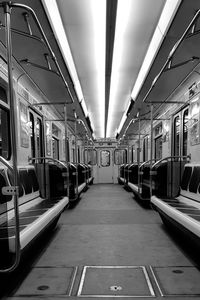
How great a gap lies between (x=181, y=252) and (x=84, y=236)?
1295mm

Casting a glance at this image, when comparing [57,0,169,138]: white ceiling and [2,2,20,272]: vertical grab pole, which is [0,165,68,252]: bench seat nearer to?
[2,2,20,272]: vertical grab pole

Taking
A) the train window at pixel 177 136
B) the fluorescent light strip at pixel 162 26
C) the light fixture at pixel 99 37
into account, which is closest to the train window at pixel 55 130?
the light fixture at pixel 99 37

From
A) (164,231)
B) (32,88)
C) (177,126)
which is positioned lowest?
(164,231)

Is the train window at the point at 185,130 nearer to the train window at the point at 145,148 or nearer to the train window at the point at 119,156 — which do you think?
the train window at the point at 145,148

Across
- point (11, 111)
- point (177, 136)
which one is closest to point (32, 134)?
point (177, 136)

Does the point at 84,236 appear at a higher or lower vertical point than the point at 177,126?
lower

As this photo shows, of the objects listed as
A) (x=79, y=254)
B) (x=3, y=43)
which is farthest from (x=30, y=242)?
(x=3, y=43)

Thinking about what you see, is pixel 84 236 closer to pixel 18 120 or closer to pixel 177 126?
pixel 18 120

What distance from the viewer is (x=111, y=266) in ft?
8.94

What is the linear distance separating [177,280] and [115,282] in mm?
512

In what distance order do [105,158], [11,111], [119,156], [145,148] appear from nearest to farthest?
[11,111]
[145,148]
[105,158]
[119,156]

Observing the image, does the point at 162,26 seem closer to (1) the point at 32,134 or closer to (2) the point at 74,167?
(1) the point at 32,134

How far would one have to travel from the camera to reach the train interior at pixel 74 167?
2271 mm

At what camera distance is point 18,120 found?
162 inches
